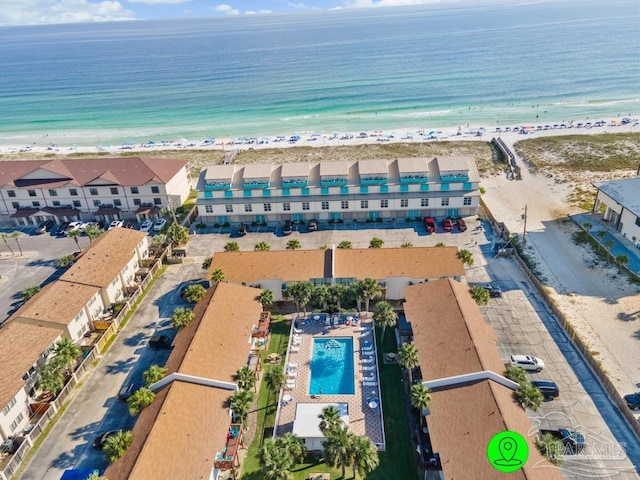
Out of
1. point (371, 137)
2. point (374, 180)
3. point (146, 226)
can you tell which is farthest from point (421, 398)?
point (371, 137)

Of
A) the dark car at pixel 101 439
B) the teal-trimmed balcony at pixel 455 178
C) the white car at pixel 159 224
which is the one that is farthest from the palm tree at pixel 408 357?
the white car at pixel 159 224

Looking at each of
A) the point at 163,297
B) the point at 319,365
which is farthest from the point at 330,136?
the point at 319,365

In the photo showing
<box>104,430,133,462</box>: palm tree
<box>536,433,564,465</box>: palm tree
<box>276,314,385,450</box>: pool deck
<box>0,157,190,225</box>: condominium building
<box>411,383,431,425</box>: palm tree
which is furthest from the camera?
<box>0,157,190,225</box>: condominium building

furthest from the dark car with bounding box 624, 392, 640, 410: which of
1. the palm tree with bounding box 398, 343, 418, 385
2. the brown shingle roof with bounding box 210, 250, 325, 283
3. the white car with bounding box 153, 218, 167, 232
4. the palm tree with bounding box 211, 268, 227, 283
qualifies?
the white car with bounding box 153, 218, 167, 232

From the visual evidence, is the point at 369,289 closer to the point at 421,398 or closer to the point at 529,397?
the point at 421,398

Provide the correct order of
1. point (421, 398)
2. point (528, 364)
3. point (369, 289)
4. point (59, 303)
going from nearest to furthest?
point (421, 398) → point (528, 364) → point (59, 303) → point (369, 289)

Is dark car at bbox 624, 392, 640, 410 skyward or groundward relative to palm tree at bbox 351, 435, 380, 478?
skyward

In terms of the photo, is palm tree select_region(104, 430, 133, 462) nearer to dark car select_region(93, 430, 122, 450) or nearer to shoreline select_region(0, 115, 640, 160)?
dark car select_region(93, 430, 122, 450)
